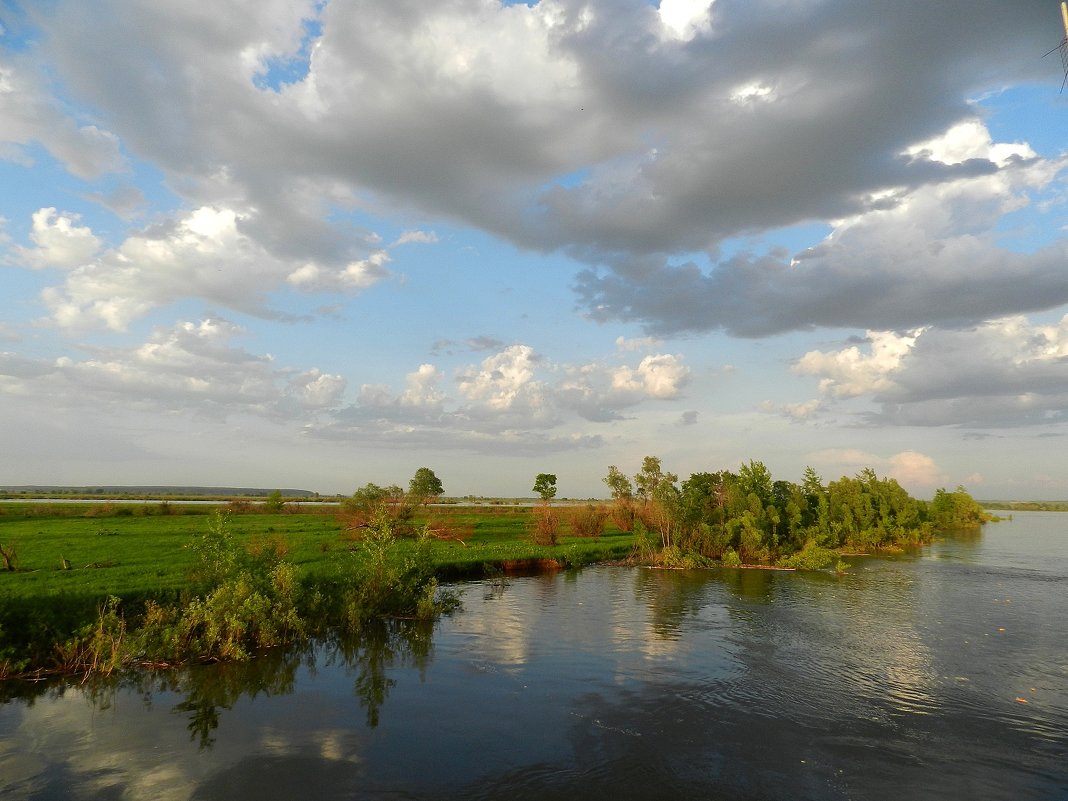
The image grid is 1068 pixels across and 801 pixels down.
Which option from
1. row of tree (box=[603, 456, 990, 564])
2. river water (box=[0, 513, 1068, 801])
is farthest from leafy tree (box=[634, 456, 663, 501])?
river water (box=[0, 513, 1068, 801])

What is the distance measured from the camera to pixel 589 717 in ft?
63.2

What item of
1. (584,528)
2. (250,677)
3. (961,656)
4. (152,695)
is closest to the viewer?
(152,695)

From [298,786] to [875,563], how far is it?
59.0m

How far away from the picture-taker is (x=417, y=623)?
31.2 meters

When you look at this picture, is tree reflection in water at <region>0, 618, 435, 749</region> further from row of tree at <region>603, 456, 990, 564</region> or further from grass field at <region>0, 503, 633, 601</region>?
row of tree at <region>603, 456, 990, 564</region>

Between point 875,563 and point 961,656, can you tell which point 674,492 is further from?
point 961,656

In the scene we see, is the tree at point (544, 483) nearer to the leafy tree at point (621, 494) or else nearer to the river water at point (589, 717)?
the leafy tree at point (621, 494)

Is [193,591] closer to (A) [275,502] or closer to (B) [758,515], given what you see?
(B) [758,515]

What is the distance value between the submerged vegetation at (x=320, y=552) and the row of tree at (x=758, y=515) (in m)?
0.17

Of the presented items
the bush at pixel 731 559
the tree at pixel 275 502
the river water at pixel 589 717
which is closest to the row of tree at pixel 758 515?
the bush at pixel 731 559

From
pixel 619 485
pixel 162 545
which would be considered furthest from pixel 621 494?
pixel 162 545

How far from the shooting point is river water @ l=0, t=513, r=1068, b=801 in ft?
49.7

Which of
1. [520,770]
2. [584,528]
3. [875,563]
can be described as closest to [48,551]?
[520,770]

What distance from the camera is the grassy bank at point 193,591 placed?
22.2 meters
